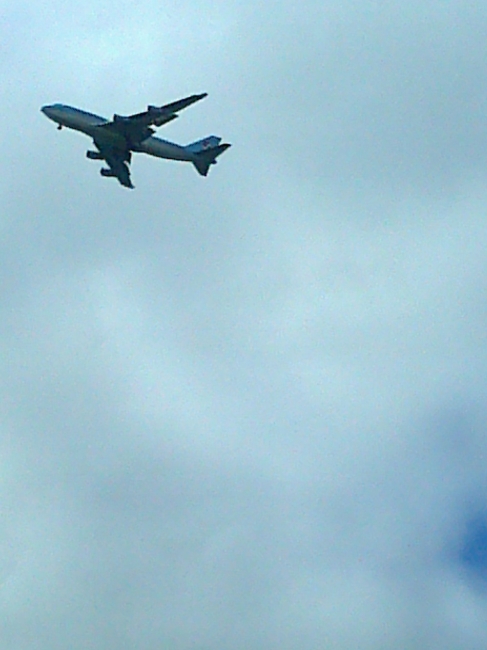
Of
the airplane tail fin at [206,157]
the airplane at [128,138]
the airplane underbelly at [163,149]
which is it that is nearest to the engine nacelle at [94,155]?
the airplane at [128,138]

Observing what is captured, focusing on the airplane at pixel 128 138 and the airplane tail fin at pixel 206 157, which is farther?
the airplane tail fin at pixel 206 157

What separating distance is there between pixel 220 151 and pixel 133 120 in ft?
64.8

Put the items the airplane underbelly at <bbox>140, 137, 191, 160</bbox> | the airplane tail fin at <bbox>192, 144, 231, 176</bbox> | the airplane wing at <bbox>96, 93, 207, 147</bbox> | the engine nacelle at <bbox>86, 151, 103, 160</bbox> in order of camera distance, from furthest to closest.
Answer: 1. the airplane tail fin at <bbox>192, 144, 231, 176</bbox>
2. the engine nacelle at <bbox>86, 151, 103, 160</bbox>
3. the airplane underbelly at <bbox>140, 137, 191, 160</bbox>
4. the airplane wing at <bbox>96, 93, 207, 147</bbox>

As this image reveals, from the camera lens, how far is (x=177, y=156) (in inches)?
7018

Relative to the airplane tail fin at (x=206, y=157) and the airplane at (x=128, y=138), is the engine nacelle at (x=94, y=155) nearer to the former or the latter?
the airplane at (x=128, y=138)

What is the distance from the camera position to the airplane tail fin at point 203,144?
7101 inches

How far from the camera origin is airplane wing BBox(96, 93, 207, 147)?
159 m

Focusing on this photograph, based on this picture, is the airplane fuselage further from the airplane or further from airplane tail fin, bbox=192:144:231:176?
airplane tail fin, bbox=192:144:231:176

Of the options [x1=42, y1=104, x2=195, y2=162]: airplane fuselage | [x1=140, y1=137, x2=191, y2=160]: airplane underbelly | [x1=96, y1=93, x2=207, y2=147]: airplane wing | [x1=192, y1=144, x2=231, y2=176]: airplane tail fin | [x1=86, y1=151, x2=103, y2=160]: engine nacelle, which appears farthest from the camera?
[x1=192, y1=144, x2=231, y2=176]: airplane tail fin

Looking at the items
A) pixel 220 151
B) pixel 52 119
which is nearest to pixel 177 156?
pixel 220 151

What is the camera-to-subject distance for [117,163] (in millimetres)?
173125

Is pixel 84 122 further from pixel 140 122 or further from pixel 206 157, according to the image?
pixel 206 157

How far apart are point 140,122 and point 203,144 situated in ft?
66.1

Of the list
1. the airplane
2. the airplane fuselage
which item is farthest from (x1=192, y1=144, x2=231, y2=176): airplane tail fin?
the airplane fuselage
